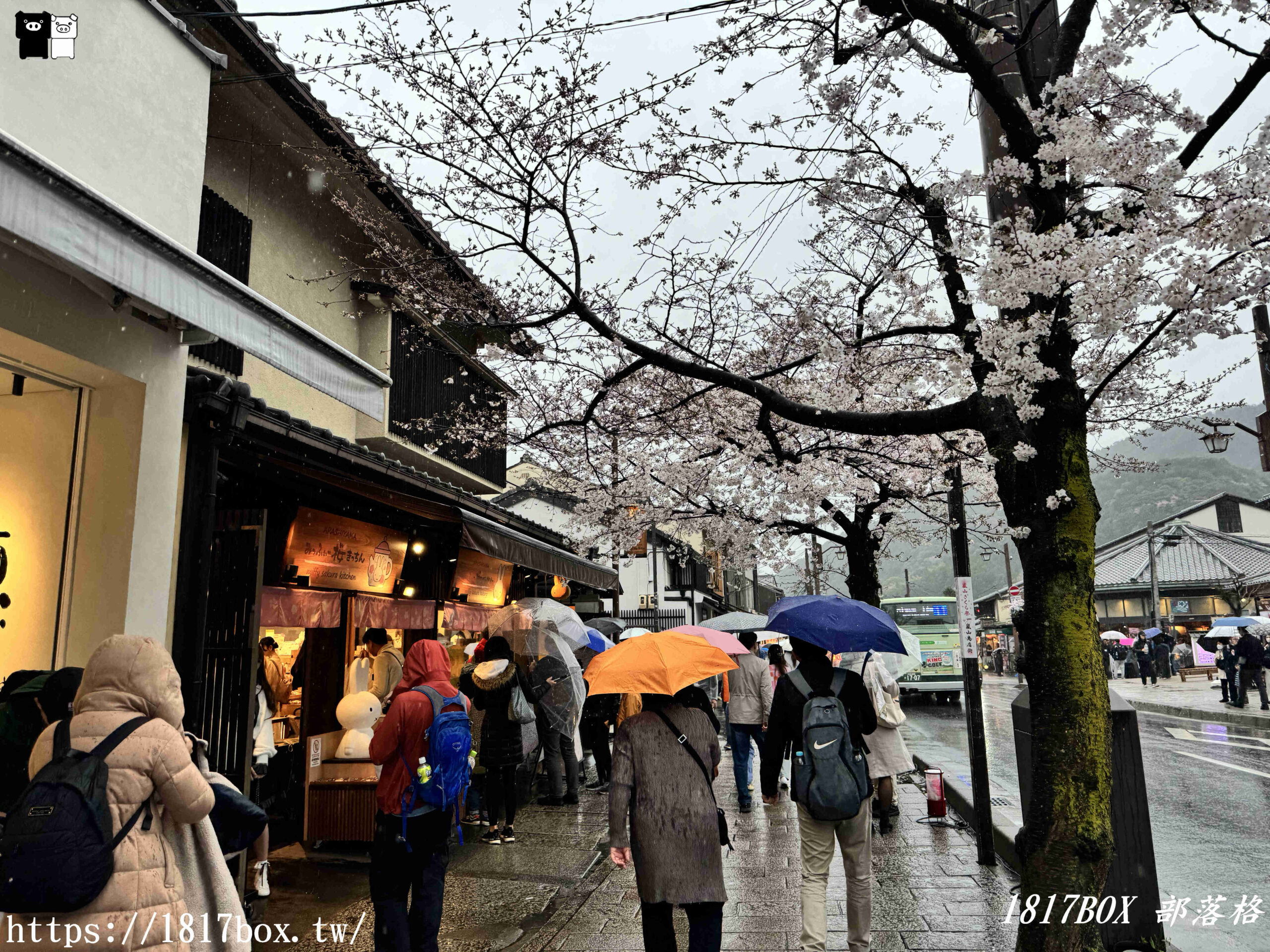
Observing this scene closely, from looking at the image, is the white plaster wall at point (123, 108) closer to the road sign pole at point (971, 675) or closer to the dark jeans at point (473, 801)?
the dark jeans at point (473, 801)

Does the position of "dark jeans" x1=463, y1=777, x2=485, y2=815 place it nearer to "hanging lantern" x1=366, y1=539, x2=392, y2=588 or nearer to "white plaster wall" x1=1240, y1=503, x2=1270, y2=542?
"hanging lantern" x1=366, y1=539, x2=392, y2=588

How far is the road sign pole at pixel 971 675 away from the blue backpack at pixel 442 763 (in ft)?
16.4

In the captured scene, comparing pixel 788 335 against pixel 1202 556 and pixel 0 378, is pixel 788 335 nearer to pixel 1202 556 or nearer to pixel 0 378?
pixel 0 378

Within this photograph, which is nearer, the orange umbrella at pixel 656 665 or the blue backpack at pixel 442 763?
the orange umbrella at pixel 656 665

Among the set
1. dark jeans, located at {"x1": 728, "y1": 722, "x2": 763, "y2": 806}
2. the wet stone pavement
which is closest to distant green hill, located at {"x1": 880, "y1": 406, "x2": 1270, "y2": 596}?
dark jeans, located at {"x1": 728, "y1": 722, "x2": 763, "y2": 806}

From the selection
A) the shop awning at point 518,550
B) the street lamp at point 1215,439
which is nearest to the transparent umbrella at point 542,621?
the shop awning at point 518,550

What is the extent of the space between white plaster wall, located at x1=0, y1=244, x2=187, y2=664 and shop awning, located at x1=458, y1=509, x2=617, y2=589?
12.8 feet

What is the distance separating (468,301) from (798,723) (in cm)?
678

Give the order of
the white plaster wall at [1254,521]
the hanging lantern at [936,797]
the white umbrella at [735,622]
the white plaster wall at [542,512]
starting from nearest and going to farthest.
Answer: the hanging lantern at [936,797], the white umbrella at [735,622], the white plaster wall at [542,512], the white plaster wall at [1254,521]

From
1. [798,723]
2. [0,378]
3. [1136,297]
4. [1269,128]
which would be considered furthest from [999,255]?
[0,378]

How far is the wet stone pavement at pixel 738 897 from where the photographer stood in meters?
5.90

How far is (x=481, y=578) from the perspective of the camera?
1336 centimetres

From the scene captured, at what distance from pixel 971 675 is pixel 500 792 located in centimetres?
527

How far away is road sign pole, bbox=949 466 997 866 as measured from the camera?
7.77m
